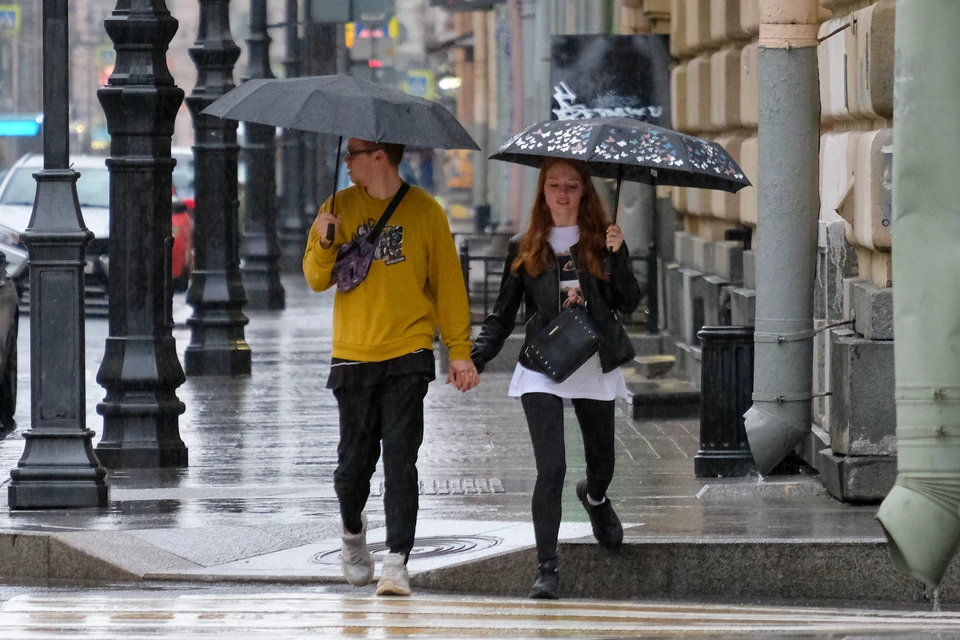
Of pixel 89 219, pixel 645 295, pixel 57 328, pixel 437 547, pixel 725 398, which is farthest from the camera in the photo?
pixel 89 219

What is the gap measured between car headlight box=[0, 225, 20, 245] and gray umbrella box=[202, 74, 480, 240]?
15965mm

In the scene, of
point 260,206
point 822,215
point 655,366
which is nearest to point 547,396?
point 822,215

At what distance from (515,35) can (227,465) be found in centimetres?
1994

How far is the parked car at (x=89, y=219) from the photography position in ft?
71.2

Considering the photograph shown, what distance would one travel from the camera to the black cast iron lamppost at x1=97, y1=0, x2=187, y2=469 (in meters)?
10.1

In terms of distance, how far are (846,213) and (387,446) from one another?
10.5 ft

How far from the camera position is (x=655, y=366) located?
13.3 m

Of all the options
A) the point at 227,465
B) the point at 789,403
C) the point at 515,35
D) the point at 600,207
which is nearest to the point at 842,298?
the point at 789,403

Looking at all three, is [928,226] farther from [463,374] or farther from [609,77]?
[609,77]

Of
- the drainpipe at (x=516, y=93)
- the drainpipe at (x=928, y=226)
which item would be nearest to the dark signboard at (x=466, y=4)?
the drainpipe at (x=516, y=93)

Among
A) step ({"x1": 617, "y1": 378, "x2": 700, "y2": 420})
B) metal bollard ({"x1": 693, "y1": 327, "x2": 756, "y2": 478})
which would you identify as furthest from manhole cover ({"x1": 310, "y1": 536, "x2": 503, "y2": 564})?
step ({"x1": 617, "y1": 378, "x2": 700, "y2": 420})

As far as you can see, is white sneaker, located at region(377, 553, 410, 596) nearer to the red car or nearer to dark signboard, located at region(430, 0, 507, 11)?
the red car

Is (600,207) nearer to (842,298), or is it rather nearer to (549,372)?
(549,372)

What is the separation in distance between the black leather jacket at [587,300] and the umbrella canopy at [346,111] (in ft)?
1.84
